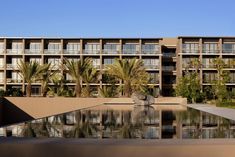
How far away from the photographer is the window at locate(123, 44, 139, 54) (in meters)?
62.0

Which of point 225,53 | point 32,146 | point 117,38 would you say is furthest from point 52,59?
point 32,146

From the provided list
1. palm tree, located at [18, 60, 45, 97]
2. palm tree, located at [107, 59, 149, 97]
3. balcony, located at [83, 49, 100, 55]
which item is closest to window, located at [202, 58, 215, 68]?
palm tree, located at [107, 59, 149, 97]

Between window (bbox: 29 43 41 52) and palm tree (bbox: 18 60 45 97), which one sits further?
window (bbox: 29 43 41 52)

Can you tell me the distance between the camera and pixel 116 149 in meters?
7.64

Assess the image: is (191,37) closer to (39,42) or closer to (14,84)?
(39,42)

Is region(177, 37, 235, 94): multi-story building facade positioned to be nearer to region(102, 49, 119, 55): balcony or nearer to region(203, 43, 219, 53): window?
region(203, 43, 219, 53): window

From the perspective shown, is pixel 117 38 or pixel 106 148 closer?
pixel 106 148

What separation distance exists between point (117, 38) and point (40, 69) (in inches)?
618

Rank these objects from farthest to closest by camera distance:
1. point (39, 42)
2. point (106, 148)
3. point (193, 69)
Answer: point (39, 42)
point (193, 69)
point (106, 148)

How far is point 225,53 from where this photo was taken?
6094 centimetres

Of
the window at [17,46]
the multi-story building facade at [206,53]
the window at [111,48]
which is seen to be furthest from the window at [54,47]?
the multi-story building facade at [206,53]

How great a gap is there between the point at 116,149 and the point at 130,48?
55778mm

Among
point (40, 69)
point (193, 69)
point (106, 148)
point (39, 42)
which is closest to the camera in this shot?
point (106, 148)

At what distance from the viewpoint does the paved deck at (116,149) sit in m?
7.59
